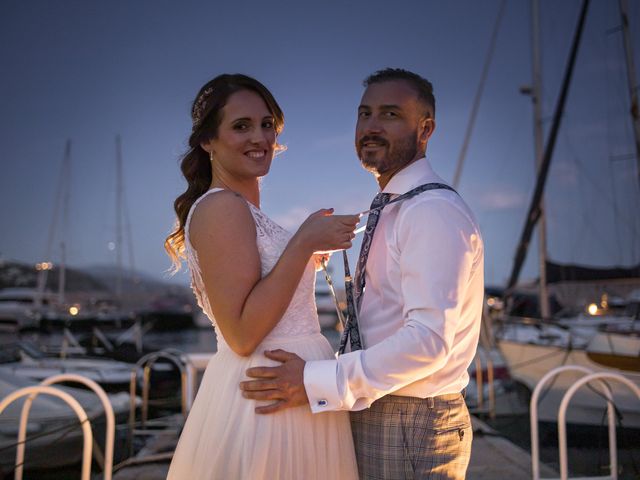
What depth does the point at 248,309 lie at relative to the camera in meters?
1.93

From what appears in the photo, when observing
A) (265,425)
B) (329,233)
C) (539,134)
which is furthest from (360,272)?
(539,134)

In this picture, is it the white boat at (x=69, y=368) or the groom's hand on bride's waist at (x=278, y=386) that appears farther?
the white boat at (x=69, y=368)

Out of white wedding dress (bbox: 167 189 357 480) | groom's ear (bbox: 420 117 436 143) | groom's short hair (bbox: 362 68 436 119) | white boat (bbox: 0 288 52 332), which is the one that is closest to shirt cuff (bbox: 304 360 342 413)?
white wedding dress (bbox: 167 189 357 480)

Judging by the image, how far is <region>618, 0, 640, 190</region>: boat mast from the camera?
39.0 feet

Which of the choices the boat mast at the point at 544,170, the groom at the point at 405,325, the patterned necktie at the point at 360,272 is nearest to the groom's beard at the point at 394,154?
the groom at the point at 405,325

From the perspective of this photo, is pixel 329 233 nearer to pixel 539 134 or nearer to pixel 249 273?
pixel 249 273

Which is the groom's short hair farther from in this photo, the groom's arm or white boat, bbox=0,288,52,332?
white boat, bbox=0,288,52,332

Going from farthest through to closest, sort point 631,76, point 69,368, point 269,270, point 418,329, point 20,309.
→ point 20,309 → point 631,76 → point 69,368 → point 269,270 → point 418,329

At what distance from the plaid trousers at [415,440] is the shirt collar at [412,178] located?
0.78 meters

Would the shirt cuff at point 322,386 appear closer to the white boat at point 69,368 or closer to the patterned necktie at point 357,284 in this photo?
the patterned necktie at point 357,284

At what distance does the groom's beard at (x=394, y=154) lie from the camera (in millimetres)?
2268

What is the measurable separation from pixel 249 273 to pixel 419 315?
59 cm

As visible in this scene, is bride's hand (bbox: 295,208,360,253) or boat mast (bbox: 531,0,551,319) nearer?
bride's hand (bbox: 295,208,360,253)

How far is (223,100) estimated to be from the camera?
226cm
